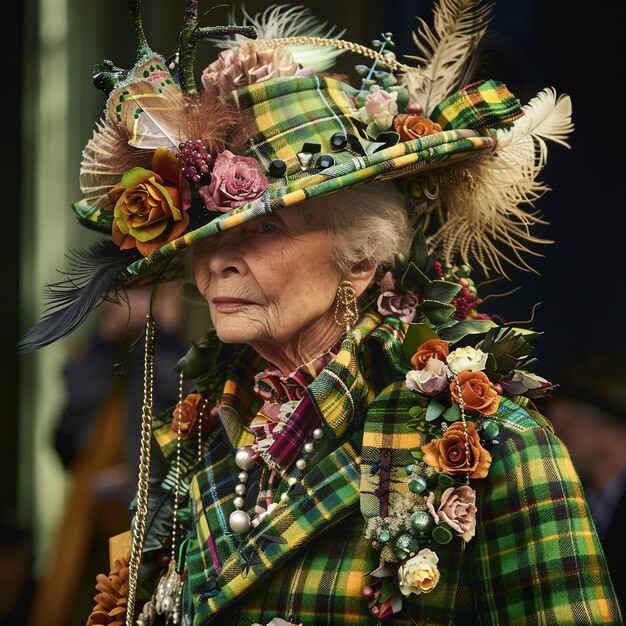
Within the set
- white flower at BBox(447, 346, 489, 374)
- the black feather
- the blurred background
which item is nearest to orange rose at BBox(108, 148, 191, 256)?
the black feather

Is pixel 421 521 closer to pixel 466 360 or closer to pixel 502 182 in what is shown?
pixel 466 360

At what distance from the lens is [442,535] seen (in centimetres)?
189

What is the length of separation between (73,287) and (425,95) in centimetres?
97

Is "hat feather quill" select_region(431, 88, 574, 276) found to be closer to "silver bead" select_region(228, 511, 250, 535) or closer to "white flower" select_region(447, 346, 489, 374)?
"white flower" select_region(447, 346, 489, 374)

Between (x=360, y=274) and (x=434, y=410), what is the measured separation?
42 centimetres

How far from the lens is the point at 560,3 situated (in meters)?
3.27

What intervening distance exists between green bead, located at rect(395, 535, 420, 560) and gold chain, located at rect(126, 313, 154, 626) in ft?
2.42

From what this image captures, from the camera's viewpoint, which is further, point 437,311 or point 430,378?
point 437,311

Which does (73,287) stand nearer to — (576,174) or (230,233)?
(230,233)

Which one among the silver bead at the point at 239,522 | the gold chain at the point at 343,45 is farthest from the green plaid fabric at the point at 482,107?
the silver bead at the point at 239,522

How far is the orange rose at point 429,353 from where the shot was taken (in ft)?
6.70

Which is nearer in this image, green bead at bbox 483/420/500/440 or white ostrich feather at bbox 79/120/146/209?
green bead at bbox 483/420/500/440

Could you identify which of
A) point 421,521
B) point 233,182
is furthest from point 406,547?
point 233,182

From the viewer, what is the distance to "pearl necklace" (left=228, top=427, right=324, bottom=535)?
213 cm
